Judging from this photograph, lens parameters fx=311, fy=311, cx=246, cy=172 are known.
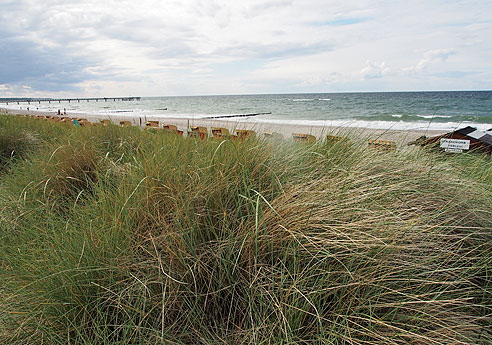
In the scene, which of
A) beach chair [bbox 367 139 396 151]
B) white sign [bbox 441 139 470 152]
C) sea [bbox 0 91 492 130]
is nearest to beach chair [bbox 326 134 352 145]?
beach chair [bbox 367 139 396 151]

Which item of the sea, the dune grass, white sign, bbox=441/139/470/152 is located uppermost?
the sea

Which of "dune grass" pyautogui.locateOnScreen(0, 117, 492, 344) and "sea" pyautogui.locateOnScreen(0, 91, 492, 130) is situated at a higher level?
"sea" pyautogui.locateOnScreen(0, 91, 492, 130)

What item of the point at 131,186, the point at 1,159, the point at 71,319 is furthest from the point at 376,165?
the point at 1,159

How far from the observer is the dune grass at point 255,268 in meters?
1.21

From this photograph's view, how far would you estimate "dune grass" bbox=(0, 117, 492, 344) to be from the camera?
3.97ft

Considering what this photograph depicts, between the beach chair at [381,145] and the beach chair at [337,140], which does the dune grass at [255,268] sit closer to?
the beach chair at [337,140]

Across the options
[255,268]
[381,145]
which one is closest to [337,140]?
[381,145]

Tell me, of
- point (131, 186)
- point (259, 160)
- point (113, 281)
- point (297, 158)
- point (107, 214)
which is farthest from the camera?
point (297, 158)

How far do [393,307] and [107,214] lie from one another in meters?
1.46

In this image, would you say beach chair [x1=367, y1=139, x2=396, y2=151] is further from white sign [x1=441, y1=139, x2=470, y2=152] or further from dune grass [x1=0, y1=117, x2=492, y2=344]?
dune grass [x1=0, y1=117, x2=492, y2=344]

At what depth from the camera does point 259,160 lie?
210 centimetres

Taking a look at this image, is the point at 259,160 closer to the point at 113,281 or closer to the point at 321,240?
the point at 321,240

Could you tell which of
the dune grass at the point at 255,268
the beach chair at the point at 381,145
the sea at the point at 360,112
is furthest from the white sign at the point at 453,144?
the dune grass at the point at 255,268

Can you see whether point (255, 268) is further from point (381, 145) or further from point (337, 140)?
point (381, 145)
